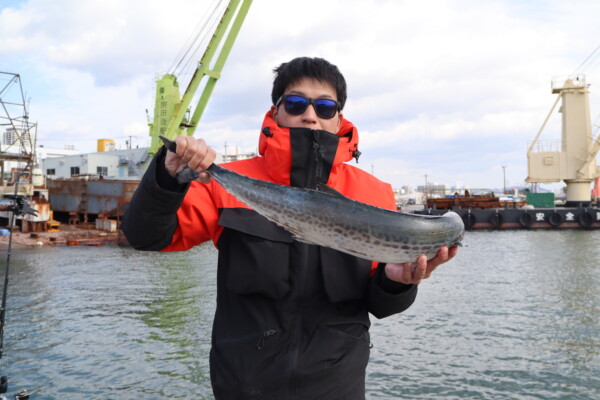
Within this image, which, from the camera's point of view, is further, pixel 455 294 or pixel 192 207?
pixel 455 294

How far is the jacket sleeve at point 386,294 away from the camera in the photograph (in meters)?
2.60

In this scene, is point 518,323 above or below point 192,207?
below

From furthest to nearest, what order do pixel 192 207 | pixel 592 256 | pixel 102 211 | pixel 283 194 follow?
pixel 102 211, pixel 592 256, pixel 192 207, pixel 283 194

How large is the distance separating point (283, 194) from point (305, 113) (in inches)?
25.7

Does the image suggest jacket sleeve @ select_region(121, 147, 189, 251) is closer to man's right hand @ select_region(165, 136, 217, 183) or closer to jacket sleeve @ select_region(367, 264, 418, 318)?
man's right hand @ select_region(165, 136, 217, 183)

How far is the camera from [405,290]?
2643 mm

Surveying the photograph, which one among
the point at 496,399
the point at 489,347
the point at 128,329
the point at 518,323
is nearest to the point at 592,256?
the point at 518,323

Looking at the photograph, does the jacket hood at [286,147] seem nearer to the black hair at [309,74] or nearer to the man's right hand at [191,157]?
the black hair at [309,74]

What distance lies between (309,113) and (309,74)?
29cm

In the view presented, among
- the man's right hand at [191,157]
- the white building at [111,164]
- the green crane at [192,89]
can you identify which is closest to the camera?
the man's right hand at [191,157]

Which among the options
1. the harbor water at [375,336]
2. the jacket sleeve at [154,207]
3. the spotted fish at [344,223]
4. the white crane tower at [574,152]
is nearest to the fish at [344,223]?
the spotted fish at [344,223]

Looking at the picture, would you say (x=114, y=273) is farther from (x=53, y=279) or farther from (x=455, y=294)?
(x=455, y=294)

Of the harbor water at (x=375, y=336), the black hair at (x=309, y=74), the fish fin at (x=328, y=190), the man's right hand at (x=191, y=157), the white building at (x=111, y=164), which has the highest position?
the white building at (x=111, y=164)

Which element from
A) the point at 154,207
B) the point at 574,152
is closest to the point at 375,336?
the point at 154,207
